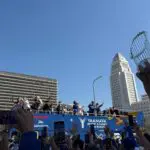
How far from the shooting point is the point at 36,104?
17375mm

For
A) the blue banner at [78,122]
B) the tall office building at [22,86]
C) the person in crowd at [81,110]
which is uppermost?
the tall office building at [22,86]

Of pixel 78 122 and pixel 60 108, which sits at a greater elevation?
pixel 60 108

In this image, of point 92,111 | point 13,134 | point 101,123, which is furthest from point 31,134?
point 92,111

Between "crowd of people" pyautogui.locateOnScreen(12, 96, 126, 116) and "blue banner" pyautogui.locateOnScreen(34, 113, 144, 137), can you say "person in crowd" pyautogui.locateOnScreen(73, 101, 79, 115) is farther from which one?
"blue banner" pyautogui.locateOnScreen(34, 113, 144, 137)

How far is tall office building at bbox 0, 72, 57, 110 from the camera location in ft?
384

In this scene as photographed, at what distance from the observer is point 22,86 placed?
12419cm

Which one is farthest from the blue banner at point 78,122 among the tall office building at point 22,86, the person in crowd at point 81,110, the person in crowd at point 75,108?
the tall office building at point 22,86

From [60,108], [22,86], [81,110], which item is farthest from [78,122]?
[22,86]

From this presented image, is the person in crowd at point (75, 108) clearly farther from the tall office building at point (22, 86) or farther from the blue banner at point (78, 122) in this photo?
the tall office building at point (22, 86)

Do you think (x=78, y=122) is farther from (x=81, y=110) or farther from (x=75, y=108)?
(x=75, y=108)

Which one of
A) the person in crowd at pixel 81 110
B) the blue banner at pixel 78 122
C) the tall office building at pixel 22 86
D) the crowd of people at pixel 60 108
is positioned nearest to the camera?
the blue banner at pixel 78 122

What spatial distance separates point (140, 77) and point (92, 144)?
7.60m

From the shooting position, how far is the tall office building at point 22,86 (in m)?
117

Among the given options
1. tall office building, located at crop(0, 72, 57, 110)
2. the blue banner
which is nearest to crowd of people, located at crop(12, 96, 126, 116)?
the blue banner
